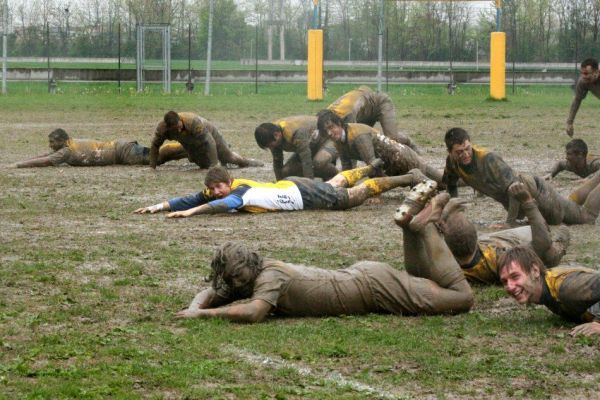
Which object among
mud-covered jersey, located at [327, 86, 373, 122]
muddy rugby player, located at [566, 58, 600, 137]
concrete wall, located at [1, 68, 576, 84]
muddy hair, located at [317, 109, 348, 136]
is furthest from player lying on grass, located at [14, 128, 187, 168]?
concrete wall, located at [1, 68, 576, 84]

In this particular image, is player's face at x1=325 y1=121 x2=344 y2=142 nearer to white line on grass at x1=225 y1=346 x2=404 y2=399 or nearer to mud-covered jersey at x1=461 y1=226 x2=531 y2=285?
mud-covered jersey at x1=461 y1=226 x2=531 y2=285

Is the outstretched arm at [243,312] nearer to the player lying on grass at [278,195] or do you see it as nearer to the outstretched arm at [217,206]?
the player lying on grass at [278,195]

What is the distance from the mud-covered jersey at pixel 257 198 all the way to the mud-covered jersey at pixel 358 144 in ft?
6.00

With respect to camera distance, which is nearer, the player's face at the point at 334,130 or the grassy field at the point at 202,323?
the grassy field at the point at 202,323

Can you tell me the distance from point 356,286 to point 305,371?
60.6 inches

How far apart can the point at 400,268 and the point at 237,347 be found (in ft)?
10.3

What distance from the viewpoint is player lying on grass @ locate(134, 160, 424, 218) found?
13344 millimetres

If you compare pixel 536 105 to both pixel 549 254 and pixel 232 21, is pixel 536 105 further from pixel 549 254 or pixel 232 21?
pixel 549 254

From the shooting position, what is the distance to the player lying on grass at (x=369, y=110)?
17844 mm

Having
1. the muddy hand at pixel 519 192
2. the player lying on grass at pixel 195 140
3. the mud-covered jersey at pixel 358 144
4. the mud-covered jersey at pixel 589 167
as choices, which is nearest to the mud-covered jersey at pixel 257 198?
the mud-covered jersey at pixel 358 144

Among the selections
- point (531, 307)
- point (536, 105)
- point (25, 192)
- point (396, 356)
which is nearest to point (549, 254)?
point (531, 307)

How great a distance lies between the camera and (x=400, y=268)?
10477mm

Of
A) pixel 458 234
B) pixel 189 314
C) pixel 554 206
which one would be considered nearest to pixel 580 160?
pixel 554 206

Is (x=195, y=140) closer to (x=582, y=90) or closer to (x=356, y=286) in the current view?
(x=582, y=90)
